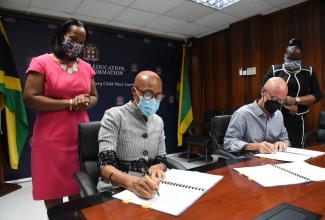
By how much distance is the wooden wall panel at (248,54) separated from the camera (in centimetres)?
330

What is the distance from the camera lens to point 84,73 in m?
1.65

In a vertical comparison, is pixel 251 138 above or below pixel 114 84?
below

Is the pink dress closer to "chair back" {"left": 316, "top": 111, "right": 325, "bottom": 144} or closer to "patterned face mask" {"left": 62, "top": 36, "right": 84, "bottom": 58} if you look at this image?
"patterned face mask" {"left": 62, "top": 36, "right": 84, "bottom": 58}

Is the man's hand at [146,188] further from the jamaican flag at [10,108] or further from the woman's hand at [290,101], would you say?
the jamaican flag at [10,108]

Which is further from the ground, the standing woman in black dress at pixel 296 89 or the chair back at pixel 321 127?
the standing woman in black dress at pixel 296 89

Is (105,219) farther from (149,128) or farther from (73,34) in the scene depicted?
(73,34)

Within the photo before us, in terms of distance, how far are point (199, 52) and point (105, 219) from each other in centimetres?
478

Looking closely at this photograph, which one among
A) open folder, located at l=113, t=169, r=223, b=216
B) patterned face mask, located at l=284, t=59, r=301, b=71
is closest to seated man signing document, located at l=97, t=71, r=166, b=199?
open folder, located at l=113, t=169, r=223, b=216

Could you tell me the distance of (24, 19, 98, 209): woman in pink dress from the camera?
4.75 ft

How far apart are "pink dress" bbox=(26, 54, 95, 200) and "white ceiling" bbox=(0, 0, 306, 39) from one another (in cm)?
208

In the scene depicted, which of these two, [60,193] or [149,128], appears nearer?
[149,128]

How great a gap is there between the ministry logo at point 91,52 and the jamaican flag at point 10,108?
114 centimetres

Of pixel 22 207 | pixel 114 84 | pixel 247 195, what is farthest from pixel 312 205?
pixel 114 84

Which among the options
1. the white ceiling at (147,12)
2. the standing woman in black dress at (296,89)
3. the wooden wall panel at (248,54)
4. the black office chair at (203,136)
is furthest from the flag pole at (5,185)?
the wooden wall panel at (248,54)
